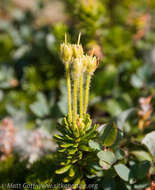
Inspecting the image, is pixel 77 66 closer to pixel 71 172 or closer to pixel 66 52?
pixel 66 52

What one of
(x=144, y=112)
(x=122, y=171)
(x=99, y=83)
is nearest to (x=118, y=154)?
(x=122, y=171)

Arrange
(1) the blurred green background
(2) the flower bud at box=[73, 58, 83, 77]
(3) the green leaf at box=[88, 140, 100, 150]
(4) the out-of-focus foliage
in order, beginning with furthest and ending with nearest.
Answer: (1) the blurred green background < (4) the out-of-focus foliage < (3) the green leaf at box=[88, 140, 100, 150] < (2) the flower bud at box=[73, 58, 83, 77]

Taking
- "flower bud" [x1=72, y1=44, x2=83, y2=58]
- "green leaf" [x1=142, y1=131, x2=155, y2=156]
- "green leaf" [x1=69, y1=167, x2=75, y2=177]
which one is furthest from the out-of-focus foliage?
"flower bud" [x1=72, y1=44, x2=83, y2=58]

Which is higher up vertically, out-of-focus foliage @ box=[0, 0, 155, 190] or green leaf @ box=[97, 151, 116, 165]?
out-of-focus foliage @ box=[0, 0, 155, 190]

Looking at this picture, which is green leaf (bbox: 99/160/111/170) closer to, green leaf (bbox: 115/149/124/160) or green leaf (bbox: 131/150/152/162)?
green leaf (bbox: 115/149/124/160)

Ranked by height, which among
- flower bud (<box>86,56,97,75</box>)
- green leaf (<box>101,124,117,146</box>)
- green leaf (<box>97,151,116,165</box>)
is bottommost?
green leaf (<box>97,151,116,165</box>)
